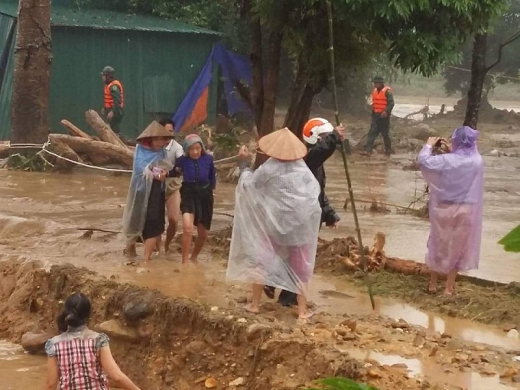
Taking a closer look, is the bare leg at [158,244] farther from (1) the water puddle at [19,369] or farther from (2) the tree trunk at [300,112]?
(2) the tree trunk at [300,112]

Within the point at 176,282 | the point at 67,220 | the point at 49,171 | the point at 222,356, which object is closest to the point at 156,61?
the point at 49,171

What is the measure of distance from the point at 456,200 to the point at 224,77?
527 inches

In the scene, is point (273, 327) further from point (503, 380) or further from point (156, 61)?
point (156, 61)

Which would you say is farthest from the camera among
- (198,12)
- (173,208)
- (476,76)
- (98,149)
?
(198,12)

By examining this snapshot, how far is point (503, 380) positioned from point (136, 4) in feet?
56.8

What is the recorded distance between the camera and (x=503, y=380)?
5.61m

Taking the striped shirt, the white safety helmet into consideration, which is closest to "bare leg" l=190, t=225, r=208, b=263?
the white safety helmet

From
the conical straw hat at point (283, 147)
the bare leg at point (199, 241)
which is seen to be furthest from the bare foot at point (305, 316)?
the bare leg at point (199, 241)

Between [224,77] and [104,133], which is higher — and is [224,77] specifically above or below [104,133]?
above

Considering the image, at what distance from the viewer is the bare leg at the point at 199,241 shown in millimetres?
8461

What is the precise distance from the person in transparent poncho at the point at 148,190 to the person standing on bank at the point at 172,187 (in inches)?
2.4

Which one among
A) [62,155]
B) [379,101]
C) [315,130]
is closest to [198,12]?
[379,101]

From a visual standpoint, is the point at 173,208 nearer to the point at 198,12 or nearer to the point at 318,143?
the point at 318,143

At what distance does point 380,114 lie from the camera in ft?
62.0
